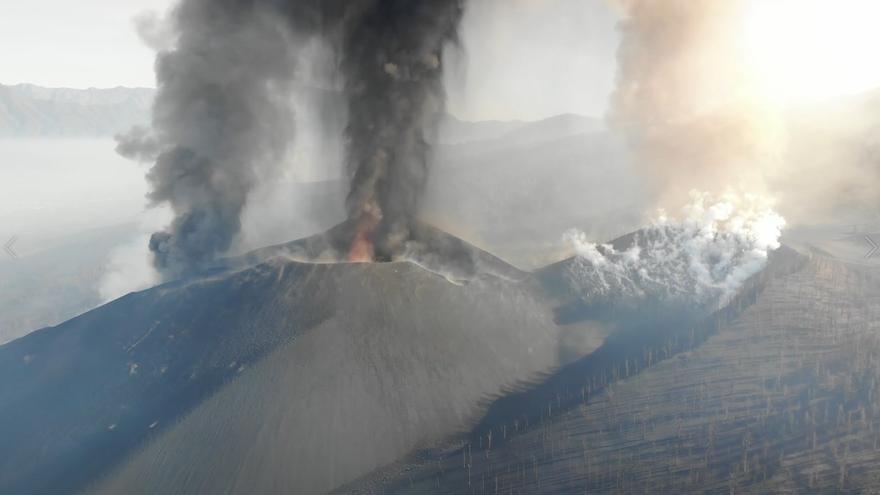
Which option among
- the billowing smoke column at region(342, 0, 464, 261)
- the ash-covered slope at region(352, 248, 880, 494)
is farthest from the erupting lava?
A: the ash-covered slope at region(352, 248, 880, 494)

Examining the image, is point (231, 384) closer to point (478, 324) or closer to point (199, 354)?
point (199, 354)

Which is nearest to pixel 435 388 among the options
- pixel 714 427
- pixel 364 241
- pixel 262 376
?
pixel 262 376

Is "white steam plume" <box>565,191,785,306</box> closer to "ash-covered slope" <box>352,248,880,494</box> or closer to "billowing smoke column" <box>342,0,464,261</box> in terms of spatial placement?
"ash-covered slope" <box>352,248,880,494</box>

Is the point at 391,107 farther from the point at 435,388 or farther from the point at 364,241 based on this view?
the point at 435,388

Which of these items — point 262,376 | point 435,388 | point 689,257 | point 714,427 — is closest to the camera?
point 714,427

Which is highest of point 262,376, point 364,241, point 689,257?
point 364,241

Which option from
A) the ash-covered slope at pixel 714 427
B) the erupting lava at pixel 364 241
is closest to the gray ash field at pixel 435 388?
the ash-covered slope at pixel 714 427

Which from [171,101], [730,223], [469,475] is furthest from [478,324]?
[171,101]
